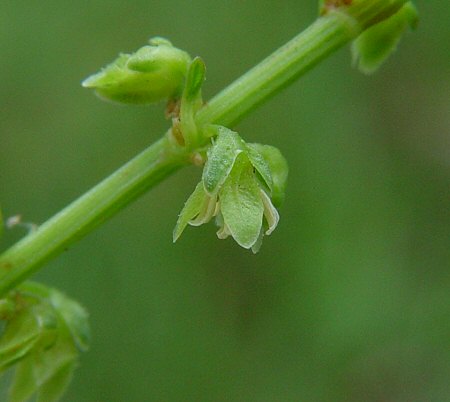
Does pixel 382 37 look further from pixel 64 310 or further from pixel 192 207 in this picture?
pixel 64 310

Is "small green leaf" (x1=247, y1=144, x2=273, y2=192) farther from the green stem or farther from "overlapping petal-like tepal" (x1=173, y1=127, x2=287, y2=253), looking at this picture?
the green stem

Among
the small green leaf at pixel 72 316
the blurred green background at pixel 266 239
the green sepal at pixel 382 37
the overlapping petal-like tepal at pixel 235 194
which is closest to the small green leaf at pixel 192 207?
the overlapping petal-like tepal at pixel 235 194

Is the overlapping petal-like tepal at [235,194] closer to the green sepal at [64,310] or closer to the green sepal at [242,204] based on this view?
the green sepal at [242,204]

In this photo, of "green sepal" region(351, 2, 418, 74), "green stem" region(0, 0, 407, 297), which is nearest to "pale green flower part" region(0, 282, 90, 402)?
"green stem" region(0, 0, 407, 297)

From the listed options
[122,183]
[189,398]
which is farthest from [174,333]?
[122,183]

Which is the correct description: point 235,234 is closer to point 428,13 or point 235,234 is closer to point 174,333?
point 174,333
